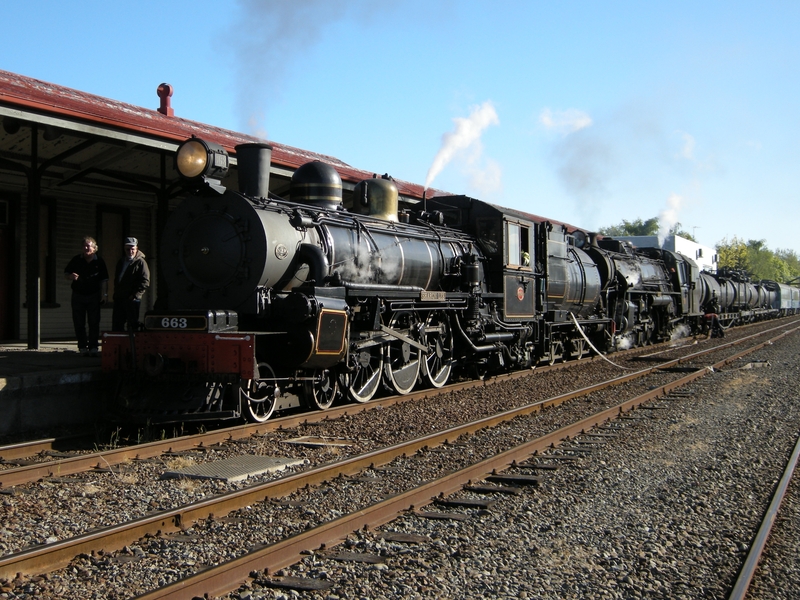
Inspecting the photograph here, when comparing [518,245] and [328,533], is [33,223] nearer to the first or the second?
[328,533]

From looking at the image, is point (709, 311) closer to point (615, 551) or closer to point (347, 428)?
point (347, 428)

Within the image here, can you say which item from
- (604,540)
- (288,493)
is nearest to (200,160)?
(288,493)

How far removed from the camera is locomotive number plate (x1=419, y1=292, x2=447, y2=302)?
10.2m

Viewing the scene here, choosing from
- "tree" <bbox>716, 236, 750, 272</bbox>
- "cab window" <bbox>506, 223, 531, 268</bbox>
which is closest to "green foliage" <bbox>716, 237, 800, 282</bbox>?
"tree" <bbox>716, 236, 750, 272</bbox>

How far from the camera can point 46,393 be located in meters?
8.05

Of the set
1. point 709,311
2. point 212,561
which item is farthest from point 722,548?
point 709,311

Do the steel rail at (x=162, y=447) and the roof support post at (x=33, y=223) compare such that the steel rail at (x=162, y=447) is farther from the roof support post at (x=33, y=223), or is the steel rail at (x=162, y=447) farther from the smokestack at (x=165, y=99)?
the smokestack at (x=165, y=99)

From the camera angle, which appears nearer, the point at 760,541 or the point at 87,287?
the point at 760,541

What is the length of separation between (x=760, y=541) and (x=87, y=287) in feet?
28.3

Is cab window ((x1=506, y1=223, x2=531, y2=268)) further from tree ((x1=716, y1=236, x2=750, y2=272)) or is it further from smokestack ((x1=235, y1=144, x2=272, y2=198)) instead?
tree ((x1=716, y1=236, x2=750, y2=272))

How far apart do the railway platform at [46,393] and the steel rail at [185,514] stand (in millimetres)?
3972

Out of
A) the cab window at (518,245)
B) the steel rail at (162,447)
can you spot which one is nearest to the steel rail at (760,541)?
the steel rail at (162,447)

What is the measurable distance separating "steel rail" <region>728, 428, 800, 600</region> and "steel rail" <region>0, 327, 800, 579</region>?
9.85 feet

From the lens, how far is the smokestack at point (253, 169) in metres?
8.55
